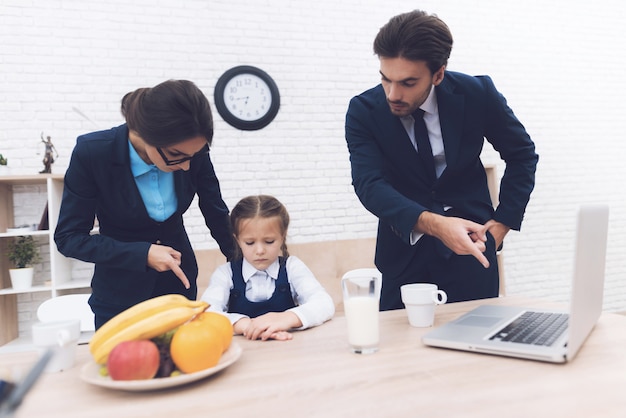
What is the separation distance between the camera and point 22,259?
3.08m

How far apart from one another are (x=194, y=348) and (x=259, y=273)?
32.0 inches

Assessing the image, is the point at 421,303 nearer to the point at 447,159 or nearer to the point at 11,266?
the point at 447,159

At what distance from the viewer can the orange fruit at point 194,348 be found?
0.78 metres

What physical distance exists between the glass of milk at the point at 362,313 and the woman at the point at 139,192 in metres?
0.51

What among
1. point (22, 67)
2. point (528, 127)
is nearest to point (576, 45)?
point (528, 127)

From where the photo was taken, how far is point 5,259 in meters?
3.13

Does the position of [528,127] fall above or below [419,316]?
above

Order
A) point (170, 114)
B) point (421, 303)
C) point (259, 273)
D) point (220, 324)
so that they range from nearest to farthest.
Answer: point (220, 324)
point (421, 303)
point (170, 114)
point (259, 273)

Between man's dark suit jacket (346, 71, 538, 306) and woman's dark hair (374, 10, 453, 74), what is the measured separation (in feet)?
0.48

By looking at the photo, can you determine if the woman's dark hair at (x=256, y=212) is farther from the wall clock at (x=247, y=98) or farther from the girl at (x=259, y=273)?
the wall clock at (x=247, y=98)

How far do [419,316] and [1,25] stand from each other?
3340mm

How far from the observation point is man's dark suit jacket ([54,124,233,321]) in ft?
4.50

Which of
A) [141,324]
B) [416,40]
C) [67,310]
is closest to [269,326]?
[141,324]

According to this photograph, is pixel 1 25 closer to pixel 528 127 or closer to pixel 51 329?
pixel 51 329
